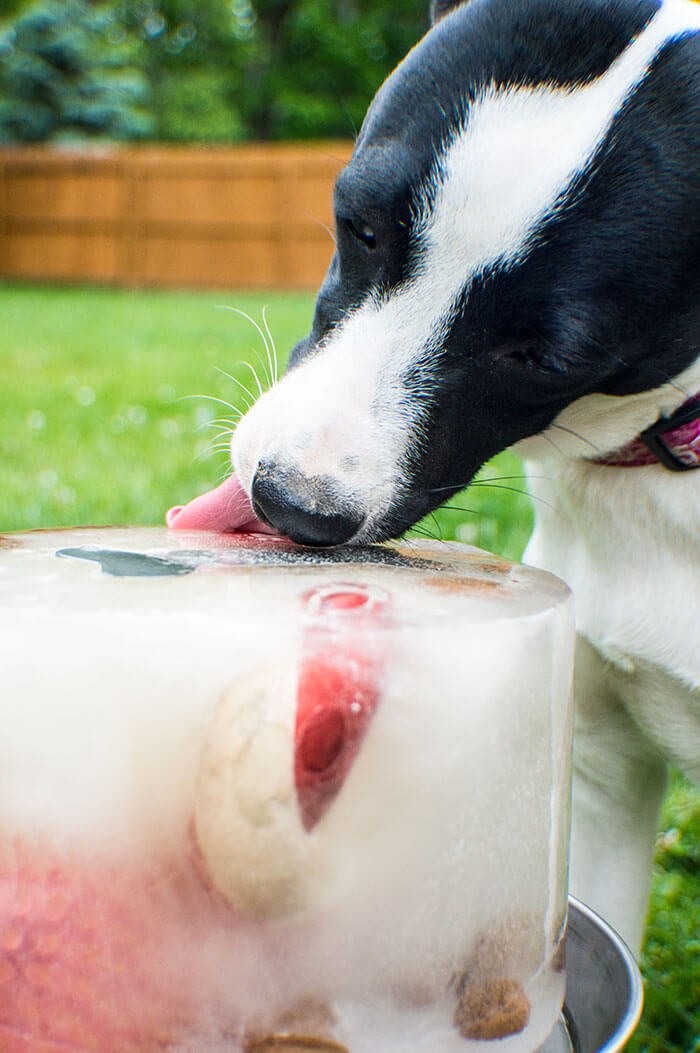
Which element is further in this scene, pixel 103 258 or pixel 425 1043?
pixel 103 258

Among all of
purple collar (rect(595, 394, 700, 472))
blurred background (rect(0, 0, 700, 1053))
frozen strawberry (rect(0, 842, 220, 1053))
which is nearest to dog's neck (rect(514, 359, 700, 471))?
purple collar (rect(595, 394, 700, 472))

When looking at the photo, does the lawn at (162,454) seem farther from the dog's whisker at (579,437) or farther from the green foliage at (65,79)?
the green foliage at (65,79)

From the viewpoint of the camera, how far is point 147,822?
2.52 feet

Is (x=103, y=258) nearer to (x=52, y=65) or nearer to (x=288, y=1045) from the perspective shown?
(x=52, y=65)

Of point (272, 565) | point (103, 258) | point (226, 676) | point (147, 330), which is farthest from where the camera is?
point (103, 258)

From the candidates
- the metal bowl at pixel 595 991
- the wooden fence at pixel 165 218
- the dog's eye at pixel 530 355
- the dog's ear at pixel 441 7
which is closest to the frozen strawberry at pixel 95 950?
the metal bowl at pixel 595 991

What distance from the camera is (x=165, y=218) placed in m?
13.4

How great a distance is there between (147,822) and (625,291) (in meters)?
0.62

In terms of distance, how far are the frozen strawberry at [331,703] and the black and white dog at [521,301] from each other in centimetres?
26

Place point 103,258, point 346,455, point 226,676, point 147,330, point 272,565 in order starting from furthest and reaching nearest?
point 103,258 → point 147,330 → point 346,455 → point 272,565 → point 226,676

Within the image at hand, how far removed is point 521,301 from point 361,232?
179 mm

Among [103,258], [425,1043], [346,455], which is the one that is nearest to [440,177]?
[346,455]

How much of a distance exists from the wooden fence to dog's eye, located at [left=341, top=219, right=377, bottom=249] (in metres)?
11.9

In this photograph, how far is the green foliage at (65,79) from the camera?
1367cm
